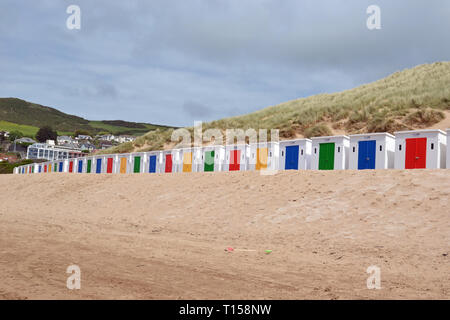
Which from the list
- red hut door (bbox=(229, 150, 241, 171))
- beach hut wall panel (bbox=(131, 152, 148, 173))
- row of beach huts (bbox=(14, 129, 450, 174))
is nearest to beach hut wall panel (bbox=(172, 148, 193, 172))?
row of beach huts (bbox=(14, 129, 450, 174))

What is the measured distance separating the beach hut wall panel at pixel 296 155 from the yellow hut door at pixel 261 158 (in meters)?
0.99

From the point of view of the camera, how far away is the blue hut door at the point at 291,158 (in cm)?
2294

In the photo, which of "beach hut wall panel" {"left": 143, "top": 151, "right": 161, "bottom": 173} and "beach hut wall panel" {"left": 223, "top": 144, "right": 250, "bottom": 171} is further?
"beach hut wall panel" {"left": 143, "top": 151, "right": 161, "bottom": 173}

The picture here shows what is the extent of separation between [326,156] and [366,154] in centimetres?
207

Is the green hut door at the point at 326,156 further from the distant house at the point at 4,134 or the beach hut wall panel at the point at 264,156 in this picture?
the distant house at the point at 4,134

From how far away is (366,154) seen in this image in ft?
66.3

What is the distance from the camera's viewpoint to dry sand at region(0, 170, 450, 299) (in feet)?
22.3

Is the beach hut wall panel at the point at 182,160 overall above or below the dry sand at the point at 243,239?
above

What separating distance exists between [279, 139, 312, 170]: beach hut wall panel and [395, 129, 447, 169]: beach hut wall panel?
4.74 m

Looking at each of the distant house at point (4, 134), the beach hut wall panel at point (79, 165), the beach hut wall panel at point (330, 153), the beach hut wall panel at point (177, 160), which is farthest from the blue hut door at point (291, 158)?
the distant house at point (4, 134)

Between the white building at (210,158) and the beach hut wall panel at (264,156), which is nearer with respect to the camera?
the beach hut wall panel at (264,156)

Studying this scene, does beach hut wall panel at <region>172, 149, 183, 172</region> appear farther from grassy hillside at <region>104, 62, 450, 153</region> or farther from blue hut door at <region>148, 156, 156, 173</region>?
grassy hillside at <region>104, 62, 450, 153</region>
